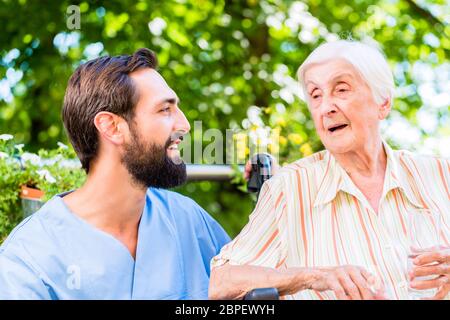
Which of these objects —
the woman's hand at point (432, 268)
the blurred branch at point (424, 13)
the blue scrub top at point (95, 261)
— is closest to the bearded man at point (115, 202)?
the blue scrub top at point (95, 261)

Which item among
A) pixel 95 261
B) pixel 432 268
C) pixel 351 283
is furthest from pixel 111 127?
pixel 432 268

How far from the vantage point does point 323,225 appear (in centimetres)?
193

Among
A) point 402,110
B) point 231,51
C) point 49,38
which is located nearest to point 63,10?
point 49,38

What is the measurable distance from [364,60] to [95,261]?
906 mm

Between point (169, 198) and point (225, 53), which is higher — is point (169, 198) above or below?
below

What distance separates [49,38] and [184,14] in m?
1.01

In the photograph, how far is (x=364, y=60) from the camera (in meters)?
1.90

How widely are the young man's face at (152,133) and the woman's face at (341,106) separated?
403 millimetres

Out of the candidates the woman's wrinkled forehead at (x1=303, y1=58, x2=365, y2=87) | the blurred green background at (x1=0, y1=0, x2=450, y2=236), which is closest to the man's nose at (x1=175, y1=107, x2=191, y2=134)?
the woman's wrinkled forehead at (x1=303, y1=58, x2=365, y2=87)

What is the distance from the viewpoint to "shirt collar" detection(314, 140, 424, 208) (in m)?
1.96

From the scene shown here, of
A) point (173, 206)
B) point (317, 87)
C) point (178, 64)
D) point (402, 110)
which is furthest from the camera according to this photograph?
point (402, 110)

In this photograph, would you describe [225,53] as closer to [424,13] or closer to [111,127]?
[424,13]

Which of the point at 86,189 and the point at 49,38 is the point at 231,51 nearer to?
the point at 49,38

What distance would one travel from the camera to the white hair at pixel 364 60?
1.90 meters
